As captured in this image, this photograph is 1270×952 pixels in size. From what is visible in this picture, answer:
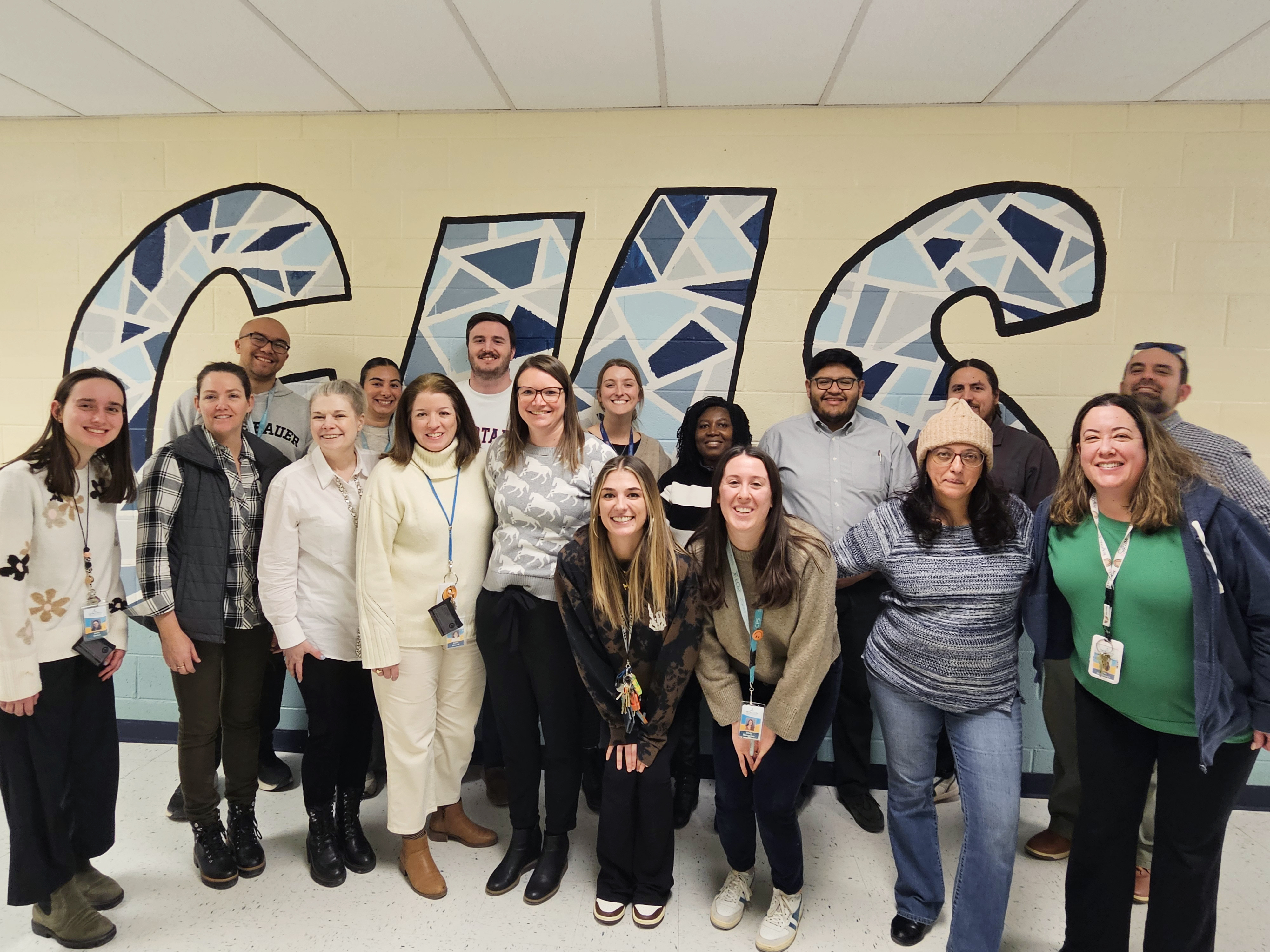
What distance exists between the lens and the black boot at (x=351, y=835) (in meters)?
2.17

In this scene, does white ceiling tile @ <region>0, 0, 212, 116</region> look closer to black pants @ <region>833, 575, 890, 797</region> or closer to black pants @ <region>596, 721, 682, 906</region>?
black pants @ <region>596, 721, 682, 906</region>

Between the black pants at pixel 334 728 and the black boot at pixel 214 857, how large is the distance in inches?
12.0

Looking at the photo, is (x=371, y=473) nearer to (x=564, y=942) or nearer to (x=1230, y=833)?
(x=564, y=942)

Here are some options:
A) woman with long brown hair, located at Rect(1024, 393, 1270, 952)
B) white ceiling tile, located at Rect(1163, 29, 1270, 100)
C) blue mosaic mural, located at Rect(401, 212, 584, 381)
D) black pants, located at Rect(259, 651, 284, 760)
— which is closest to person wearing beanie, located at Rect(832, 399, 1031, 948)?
woman with long brown hair, located at Rect(1024, 393, 1270, 952)

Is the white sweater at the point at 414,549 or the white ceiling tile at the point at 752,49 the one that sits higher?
the white ceiling tile at the point at 752,49

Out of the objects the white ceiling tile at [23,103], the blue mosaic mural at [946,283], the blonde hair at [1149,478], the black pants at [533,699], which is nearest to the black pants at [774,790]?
the black pants at [533,699]

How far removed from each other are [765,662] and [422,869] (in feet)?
4.25

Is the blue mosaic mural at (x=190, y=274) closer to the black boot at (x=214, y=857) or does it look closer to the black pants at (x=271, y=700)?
the black pants at (x=271, y=700)

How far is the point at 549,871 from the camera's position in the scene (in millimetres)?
2076

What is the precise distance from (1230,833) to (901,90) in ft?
10.5

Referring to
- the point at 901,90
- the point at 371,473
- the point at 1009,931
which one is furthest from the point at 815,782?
the point at 901,90

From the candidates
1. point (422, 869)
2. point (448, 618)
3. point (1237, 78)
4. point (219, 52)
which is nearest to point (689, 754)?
point (422, 869)

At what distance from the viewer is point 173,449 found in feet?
6.57

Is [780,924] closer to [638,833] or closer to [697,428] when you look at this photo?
[638,833]
